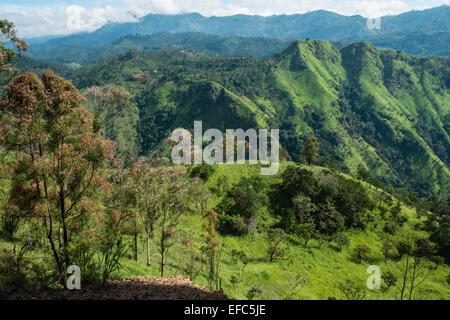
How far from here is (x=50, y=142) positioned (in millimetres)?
13188

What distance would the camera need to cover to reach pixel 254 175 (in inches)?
2016

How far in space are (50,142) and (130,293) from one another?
894cm

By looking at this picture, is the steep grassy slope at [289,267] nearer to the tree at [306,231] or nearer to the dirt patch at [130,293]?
the tree at [306,231]

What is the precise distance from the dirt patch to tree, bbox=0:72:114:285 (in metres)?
1.37

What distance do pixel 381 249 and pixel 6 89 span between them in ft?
160

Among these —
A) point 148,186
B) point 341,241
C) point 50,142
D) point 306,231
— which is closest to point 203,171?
point 306,231

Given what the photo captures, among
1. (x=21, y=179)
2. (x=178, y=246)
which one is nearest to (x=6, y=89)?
(x=21, y=179)

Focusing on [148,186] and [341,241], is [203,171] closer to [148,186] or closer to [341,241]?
[341,241]

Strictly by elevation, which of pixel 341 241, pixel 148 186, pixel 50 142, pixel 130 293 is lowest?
pixel 341 241

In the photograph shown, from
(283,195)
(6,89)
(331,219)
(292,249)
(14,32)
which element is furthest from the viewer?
(283,195)

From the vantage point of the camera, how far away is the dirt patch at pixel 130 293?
1312 centimetres

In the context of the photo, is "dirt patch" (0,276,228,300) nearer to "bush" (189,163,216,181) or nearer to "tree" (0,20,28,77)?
"tree" (0,20,28,77)

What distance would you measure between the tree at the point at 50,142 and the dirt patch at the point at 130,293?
1.37m
